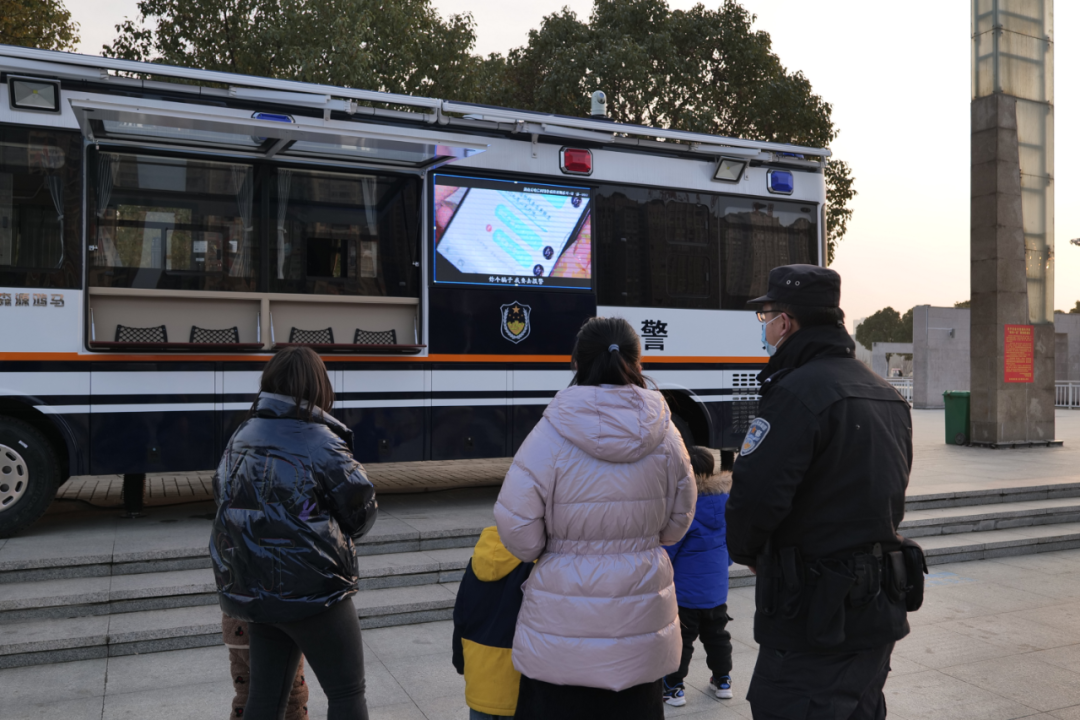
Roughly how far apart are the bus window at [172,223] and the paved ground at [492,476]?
230 cm

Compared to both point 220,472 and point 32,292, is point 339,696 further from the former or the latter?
point 32,292

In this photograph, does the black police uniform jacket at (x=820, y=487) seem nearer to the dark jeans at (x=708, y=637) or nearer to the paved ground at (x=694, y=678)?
the dark jeans at (x=708, y=637)

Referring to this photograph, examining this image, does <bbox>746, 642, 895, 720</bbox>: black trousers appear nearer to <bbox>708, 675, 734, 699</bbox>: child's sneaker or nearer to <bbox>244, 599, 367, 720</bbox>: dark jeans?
<bbox>244, 599, 367, 720</bbox>: dark jeans

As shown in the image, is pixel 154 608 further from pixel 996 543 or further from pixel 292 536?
pixel 996 543

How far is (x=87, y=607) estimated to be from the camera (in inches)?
213

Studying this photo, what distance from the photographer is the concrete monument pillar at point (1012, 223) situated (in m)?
14.4

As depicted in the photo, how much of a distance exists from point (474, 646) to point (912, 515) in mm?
6626

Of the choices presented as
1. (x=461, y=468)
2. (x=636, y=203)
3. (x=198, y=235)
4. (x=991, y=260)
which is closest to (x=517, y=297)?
(x=636, y=203)

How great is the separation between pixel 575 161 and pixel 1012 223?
9.62 metres

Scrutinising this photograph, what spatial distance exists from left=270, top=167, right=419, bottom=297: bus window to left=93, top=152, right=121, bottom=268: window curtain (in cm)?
116

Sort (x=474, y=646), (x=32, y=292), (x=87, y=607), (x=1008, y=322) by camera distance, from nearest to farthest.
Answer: (x=474, y=646), (x=87, y=607), (x=32, y=292), (x=1008, y=322)

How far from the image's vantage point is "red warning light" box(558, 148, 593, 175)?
821cm

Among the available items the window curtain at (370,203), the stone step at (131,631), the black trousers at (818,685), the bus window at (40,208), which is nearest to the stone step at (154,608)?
the stone step at (131,631)

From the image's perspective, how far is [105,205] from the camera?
670cm
